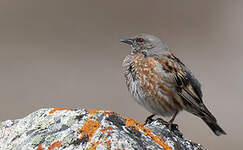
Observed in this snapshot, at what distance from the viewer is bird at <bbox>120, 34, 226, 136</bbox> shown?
762 cm

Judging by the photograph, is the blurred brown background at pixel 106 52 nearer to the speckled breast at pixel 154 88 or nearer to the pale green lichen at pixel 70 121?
the speckled breast at pixel 154 88

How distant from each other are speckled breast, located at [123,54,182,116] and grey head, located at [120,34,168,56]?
427mm

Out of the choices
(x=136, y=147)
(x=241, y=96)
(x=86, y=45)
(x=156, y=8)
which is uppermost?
(x=156, y=8)

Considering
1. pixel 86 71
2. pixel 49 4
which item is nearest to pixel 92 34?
pixel 49 4

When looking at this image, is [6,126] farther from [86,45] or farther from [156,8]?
[156,8]

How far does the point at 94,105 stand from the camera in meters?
16.8

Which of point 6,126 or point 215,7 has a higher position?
point 215,7

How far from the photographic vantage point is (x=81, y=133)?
15.8 feet

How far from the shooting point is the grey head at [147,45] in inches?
328

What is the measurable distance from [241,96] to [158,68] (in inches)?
415

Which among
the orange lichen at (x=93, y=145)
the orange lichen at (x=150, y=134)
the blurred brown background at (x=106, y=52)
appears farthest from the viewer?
the blurred brown background at (x=106, y=52)

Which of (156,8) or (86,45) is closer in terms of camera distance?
(86,45)

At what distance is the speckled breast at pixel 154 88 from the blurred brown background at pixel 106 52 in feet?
20.3

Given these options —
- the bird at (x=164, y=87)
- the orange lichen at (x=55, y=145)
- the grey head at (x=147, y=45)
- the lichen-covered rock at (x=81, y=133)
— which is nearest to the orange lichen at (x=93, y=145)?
the lichen-covered rock at (x=81, y=133)
